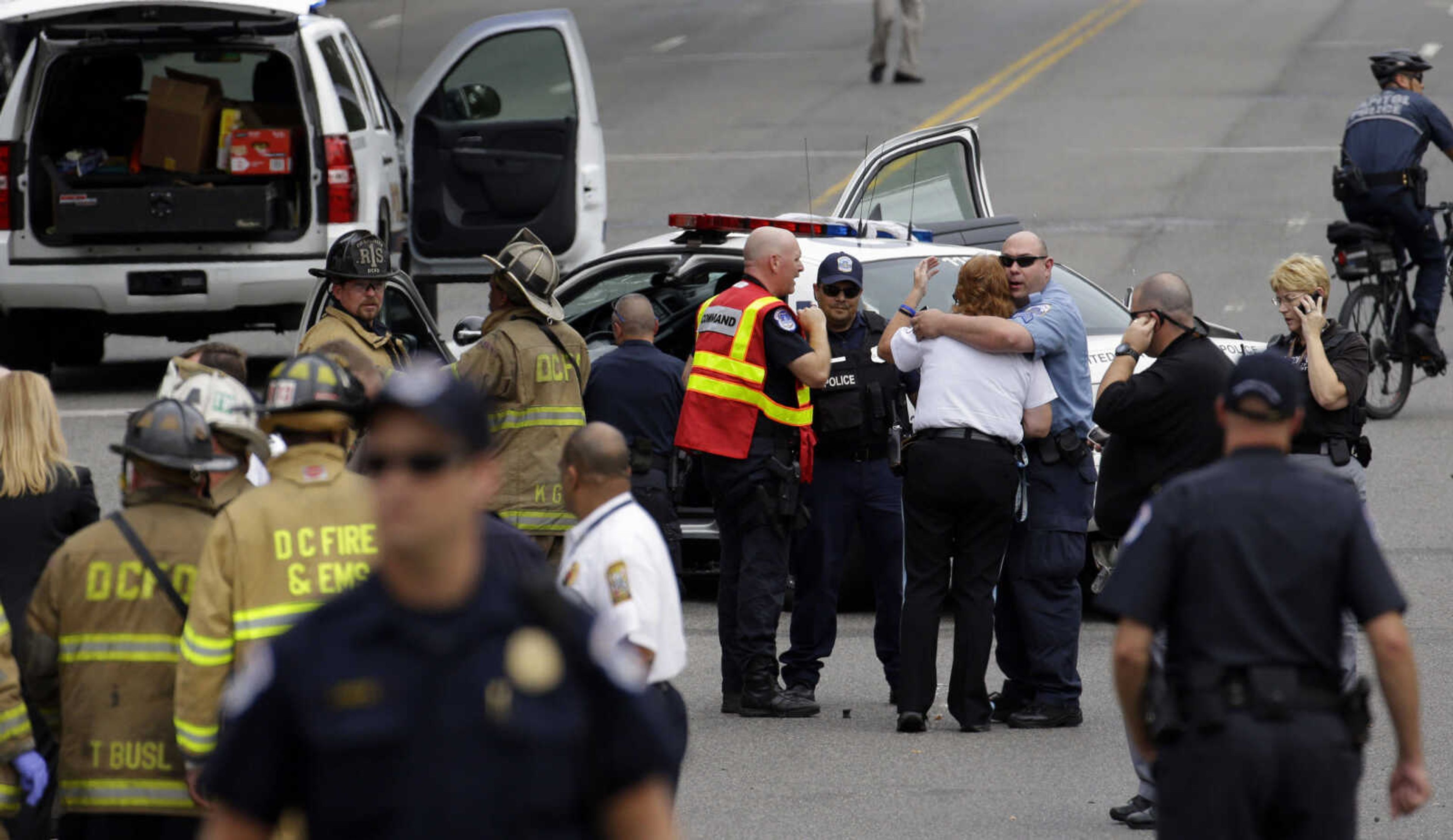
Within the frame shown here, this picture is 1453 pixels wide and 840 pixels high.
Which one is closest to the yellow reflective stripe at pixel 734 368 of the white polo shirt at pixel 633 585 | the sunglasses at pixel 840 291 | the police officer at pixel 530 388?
the sunglasses at pixel 840 291

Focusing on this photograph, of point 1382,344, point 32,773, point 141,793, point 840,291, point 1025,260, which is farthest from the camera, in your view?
point 1382,344

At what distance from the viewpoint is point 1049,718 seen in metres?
7.87

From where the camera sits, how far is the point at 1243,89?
2639cm

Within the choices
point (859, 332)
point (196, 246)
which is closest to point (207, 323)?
point (196, 246)

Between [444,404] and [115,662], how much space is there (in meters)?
2.14

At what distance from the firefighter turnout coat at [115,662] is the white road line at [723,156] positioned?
18.7m

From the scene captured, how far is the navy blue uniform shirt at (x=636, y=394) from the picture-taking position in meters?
8.23

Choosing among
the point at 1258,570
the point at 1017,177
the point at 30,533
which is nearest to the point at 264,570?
the point at 30,533

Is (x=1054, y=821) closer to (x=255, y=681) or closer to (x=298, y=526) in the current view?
(x=298, y=526)

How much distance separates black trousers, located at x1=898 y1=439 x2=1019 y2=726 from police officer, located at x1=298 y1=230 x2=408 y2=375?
6.59 ft

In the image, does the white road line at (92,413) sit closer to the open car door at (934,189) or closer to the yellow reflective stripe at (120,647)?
the open car door at (934,189)

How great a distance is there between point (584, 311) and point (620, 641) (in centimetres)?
533

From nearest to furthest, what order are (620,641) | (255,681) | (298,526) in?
(255,681), (298,526), (620,641)

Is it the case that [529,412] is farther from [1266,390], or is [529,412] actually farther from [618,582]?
[1266,390]
